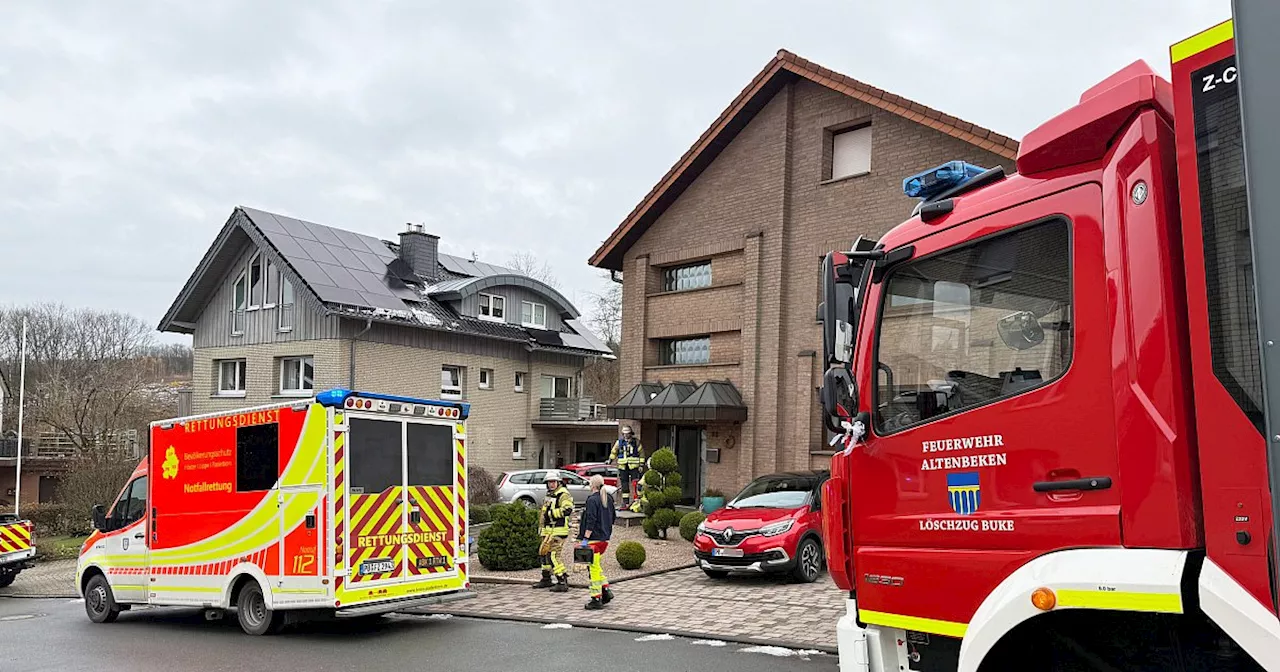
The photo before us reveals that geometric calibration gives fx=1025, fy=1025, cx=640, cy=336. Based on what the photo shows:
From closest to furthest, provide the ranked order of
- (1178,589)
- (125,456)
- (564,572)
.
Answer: (1178,589), (564,572), (125,456)

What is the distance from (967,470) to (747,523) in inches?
408

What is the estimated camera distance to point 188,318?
37.1m

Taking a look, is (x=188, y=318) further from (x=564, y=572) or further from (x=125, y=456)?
(x=564, y=572)

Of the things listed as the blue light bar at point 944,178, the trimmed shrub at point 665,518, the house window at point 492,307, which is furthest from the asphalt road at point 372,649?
the house window at point 492,307

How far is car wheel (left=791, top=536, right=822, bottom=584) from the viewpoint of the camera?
14336mm

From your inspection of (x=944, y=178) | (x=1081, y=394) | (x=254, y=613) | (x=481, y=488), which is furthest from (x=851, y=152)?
(x=1081, y=394)

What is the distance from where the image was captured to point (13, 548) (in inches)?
739

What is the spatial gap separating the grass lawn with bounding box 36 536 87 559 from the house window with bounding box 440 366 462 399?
12.2 m

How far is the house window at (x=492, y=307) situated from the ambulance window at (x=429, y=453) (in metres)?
25.6

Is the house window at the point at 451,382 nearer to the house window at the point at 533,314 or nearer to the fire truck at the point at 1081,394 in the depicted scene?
the house window at the point at 533,314

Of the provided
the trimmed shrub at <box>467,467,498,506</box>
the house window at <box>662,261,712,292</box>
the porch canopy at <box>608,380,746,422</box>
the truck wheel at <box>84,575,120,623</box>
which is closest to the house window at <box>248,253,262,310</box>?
the trimmed shrub at <box>467,467,498,506</box>

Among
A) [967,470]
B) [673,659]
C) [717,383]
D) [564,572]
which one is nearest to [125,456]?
[717,383]

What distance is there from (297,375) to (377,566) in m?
23.8

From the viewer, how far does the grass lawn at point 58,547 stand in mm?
24688
